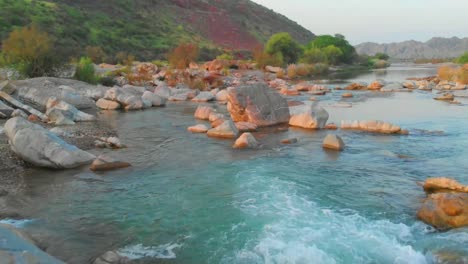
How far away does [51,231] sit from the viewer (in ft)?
26.5

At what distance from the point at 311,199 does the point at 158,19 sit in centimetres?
9242

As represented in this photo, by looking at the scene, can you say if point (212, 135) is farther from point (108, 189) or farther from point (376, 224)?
point (376, 224)

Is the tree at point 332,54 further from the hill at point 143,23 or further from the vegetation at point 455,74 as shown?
the vegetation at point 455,74

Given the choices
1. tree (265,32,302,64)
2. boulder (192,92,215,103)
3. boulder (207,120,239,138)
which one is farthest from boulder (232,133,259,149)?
tree (265,32,302,64)

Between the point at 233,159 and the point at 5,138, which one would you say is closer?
the point at 233,159

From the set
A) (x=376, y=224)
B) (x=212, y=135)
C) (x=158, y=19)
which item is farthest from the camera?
(x=158, y=19)

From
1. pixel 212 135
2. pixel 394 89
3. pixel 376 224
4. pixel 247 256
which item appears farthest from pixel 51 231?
pixel 394 89

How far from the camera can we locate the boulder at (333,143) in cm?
1498

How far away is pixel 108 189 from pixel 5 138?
6895 mm

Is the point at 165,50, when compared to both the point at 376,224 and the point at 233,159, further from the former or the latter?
the point at 376,224

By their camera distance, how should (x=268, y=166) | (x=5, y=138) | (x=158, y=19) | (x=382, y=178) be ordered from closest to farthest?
(x=382, y=178) < (x=268, y=166) < (x=5, y=138) < (x=158, y=19)

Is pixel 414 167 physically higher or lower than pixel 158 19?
lower

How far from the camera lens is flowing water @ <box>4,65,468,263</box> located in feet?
24.7

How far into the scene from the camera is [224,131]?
1706 centimetres
